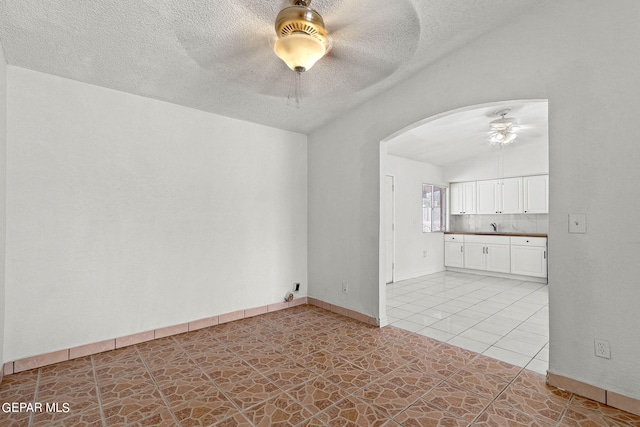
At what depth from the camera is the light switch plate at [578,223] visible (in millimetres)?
2205

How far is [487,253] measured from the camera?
6.62 meters

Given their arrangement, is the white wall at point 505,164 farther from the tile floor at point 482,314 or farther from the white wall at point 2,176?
the white wall at point 2,176

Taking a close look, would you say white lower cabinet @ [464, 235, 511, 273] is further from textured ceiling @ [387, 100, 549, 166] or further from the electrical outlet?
the electrical outlet

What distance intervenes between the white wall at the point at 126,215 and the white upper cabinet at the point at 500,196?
5222 millimetres

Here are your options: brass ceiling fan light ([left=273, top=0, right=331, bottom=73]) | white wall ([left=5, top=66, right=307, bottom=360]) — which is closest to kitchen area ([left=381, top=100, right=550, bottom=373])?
white wall ([left=5, top=66, right=307, bottom=360])

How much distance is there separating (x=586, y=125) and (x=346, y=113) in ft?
8.24

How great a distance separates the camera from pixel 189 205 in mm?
3463

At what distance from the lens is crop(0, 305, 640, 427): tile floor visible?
1934 millimetres

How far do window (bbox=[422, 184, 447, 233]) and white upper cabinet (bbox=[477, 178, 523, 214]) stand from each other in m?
0.83

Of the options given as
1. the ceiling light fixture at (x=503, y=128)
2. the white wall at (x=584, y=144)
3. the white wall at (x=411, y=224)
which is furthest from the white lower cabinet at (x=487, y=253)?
the white wall at (x=584, y=144)

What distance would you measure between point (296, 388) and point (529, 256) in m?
5.85

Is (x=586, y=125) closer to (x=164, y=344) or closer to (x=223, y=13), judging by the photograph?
(x=223, y=13)

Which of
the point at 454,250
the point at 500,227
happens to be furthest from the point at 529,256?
the point at 454,250

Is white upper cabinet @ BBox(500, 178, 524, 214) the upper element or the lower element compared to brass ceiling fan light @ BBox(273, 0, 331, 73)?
lower
